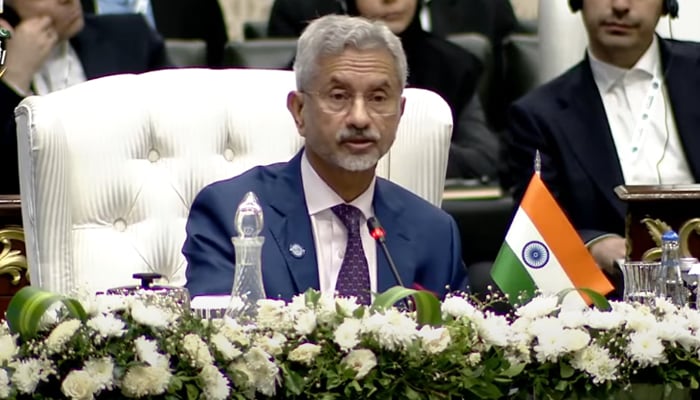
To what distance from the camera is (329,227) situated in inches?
130

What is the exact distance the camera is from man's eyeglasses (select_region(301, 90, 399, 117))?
3.33 metres

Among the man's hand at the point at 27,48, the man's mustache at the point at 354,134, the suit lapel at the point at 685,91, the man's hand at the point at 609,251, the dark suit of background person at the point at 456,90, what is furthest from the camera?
the dark suit of background person at the point at 456,90

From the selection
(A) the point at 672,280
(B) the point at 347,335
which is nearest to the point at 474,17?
(A) the point at 672,280

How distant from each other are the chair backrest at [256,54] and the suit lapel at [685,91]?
46.9 inches

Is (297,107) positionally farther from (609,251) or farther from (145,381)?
(145,381)

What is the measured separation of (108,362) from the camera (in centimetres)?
210

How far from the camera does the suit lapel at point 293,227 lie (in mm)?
3188

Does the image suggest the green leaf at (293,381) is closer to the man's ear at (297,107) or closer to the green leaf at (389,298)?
the green leaf at (389,298)

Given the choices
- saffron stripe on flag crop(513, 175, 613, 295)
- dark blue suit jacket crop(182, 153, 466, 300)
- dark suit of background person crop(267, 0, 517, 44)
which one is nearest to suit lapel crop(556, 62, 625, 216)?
dark suit of background person crop(267, 0, 517, 44)

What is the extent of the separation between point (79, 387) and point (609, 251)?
244 centimetres

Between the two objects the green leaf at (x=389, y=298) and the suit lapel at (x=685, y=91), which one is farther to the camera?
the suit lapel at (x=685, y=91)

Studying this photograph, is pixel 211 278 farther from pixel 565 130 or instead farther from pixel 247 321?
pixel 565 130

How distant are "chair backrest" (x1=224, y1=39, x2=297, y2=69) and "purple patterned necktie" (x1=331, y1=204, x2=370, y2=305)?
1885mm

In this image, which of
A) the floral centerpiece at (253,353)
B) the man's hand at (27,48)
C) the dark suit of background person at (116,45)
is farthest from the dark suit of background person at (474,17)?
the floral centerpiece at (253,353)
